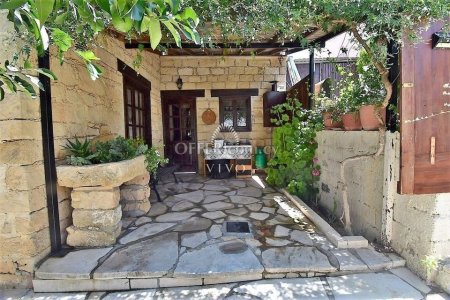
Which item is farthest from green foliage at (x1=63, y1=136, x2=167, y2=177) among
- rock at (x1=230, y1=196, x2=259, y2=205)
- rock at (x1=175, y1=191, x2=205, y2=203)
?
rock at (x1=230, y1=196, x2=259, y2=205)

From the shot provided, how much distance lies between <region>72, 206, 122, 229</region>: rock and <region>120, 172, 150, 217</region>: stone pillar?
0.89m

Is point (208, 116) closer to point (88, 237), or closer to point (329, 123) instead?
point (329, 123)

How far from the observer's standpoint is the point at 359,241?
2.55m

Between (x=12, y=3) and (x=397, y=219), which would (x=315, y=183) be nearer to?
(x=397, y=219)

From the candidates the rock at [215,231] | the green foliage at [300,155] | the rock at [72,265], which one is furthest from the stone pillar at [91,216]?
the green foliage at [300,155]

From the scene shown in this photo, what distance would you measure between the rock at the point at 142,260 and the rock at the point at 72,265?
0.36 ft

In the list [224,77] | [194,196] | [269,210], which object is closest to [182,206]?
[194,196]

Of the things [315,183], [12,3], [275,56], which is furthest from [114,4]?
[275,56]

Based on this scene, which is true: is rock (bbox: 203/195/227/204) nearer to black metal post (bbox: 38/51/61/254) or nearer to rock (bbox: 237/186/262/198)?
rock (bbox: 237/186/262/198)

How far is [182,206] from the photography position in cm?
396

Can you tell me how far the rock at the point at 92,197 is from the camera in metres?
2.58

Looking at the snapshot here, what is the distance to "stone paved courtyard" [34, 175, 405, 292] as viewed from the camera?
84.7 inches

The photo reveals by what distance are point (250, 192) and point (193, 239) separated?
218 centimetres

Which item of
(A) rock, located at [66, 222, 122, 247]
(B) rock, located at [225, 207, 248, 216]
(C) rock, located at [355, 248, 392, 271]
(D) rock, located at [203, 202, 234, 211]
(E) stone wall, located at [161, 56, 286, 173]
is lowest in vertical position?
(C) rock, located at [355, 248, 392, 271]
